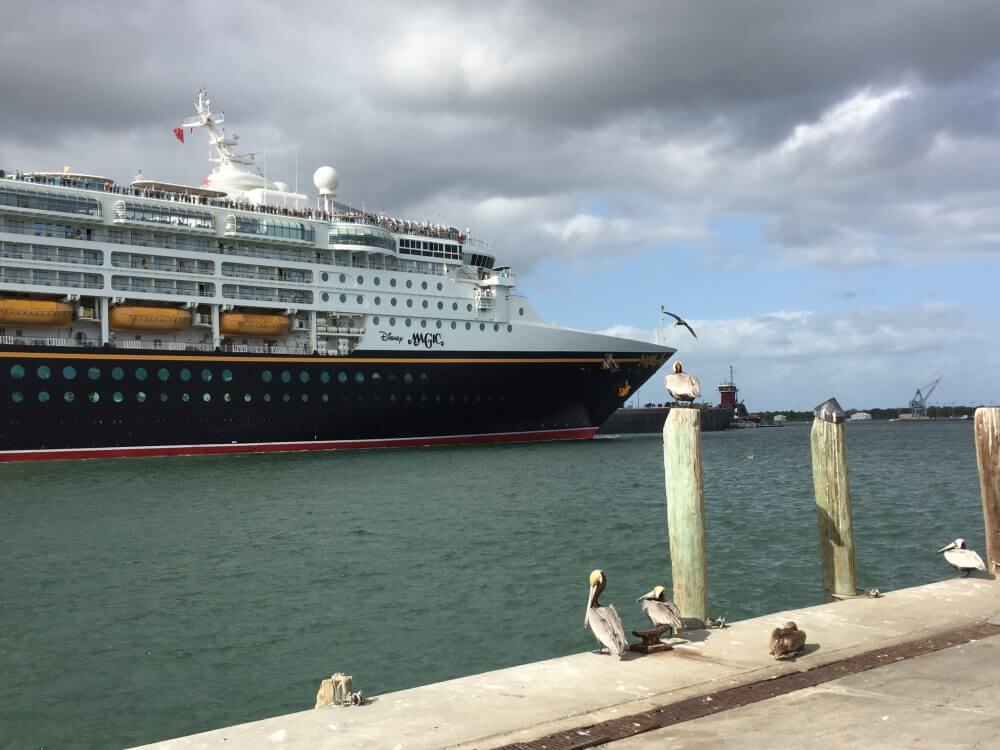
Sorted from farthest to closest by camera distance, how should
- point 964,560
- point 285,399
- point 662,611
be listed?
point 285,399 < point 964,560 < point 662,611

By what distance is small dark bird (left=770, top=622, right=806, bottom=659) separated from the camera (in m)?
7.02

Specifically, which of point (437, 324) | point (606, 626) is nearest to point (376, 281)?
point (437, 324)

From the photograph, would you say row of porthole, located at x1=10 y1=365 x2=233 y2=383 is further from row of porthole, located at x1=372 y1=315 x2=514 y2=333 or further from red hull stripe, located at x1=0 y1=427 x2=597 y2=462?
row of porthole, located at x1=372 y1=315 x2=514 y2=333

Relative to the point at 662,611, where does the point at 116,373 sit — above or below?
above

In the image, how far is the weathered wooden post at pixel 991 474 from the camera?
10.4 m

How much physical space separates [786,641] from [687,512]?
178cm

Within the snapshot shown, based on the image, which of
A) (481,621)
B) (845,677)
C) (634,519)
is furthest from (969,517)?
(845,677)

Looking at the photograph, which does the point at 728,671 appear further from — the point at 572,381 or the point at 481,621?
the point at 572,381

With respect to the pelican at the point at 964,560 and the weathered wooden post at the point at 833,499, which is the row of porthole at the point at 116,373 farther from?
the pelican at the point at 964,560

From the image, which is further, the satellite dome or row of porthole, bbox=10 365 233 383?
the satellite dome

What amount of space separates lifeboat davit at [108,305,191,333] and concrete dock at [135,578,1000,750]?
115ft

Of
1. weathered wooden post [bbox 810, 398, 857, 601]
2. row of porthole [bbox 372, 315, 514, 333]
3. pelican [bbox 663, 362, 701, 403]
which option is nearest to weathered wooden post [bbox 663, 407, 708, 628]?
pelican [bbox 663, 362, 701, 403]

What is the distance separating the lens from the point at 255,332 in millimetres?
40781

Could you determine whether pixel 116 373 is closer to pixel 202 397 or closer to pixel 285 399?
pixel 202 397
